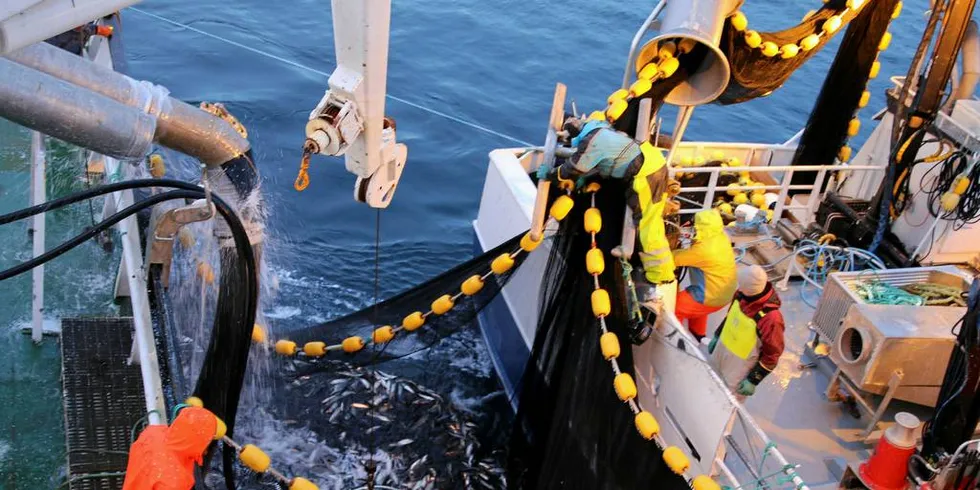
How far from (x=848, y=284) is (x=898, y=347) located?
0.82 metres

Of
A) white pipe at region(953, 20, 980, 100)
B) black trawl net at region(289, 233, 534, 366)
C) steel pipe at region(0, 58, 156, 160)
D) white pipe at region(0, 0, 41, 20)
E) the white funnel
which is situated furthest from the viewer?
white pipe at region(953, 20, 980, 100)

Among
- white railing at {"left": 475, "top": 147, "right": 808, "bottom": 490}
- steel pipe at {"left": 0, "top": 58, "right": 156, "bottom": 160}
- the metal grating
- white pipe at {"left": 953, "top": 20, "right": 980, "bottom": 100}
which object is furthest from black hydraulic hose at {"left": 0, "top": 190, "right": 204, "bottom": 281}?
white pipe at {"left": 953, "top": 20, "right": 980, "bottom": 100}

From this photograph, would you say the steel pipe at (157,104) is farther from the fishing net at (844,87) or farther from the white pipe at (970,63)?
the white pipe at (970,63)

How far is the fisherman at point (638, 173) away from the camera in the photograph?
20.0 ft

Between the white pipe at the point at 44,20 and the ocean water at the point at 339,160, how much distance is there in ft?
14.3

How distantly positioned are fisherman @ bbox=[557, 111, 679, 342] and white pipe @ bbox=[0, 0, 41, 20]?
3818 mm

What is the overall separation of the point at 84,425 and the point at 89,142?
310 centimetres

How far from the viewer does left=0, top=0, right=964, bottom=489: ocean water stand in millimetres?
8258

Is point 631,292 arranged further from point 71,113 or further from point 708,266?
point 71,113

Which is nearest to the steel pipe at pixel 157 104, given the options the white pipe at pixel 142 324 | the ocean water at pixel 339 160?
the white pipe at pixel 142 324

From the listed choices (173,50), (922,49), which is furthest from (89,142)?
(173,50)

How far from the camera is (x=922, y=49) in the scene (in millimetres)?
8531

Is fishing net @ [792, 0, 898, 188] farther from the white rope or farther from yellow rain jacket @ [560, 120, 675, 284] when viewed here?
the white rope

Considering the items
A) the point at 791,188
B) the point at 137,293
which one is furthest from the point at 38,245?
the point at 791,188
